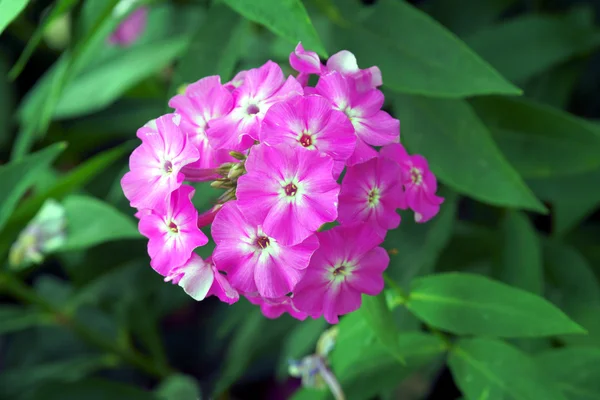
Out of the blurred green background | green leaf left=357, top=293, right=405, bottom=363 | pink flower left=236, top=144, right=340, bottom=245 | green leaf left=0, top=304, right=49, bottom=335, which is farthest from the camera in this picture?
green leaf left=0, top=304, right=49, bottom=335

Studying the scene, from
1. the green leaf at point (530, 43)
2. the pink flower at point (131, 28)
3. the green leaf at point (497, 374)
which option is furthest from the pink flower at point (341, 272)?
the pink flower at point (131, 28)

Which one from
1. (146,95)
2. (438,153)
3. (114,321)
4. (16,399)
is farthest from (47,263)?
(438,153)

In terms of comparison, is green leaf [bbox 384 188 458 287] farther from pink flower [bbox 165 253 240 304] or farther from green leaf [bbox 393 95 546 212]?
pink flower [bbox 165 253 240 304]

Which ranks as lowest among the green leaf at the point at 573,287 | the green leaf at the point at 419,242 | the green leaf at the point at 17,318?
the green leaf at the point at 17,318

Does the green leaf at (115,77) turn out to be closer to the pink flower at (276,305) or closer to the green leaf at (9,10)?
the green leaf at (9,10)

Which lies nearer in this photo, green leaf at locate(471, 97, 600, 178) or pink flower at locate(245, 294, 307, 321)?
pink flower at locate(245, 294, 307, 321)

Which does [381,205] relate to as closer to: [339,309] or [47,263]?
[339,309]

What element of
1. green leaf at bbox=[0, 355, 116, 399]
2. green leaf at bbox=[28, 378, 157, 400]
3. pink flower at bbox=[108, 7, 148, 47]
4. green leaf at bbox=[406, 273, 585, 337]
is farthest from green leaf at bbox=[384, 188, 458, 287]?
pink flower at bbox=[108, 7, 148, 47]
